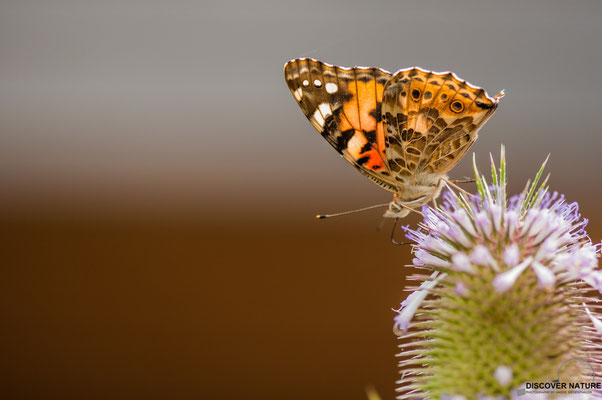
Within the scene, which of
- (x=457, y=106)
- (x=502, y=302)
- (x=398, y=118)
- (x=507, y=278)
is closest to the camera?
(x=507, y=278)

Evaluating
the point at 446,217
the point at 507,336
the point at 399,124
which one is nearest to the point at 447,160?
the point at 399,124

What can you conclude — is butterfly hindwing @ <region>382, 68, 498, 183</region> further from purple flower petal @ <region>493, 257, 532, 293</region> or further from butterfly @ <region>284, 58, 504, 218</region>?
purple flower petal @ <region>493, 257, 532, 293</region>

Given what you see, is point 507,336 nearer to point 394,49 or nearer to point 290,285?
point 290,285

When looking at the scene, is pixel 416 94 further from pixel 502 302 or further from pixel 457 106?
pixel 502 302

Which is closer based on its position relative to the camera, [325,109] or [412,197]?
[412,197]

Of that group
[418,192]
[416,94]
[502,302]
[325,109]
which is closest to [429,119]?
[416,94]

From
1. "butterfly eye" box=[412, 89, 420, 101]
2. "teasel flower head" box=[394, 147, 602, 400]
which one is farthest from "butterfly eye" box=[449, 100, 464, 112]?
"teasel flower head" box=[394, 147, 602, 400]

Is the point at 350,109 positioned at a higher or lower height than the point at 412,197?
higher
